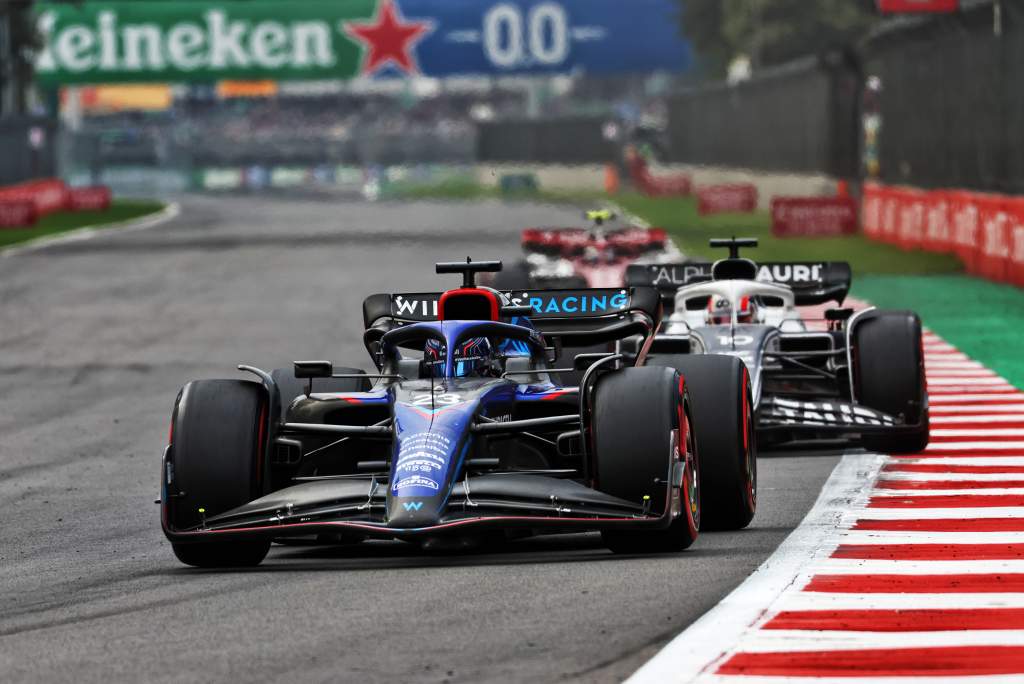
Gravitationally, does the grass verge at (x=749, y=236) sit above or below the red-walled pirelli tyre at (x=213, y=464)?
below

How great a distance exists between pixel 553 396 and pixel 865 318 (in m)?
4.35

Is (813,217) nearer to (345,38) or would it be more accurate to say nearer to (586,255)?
(586,255)

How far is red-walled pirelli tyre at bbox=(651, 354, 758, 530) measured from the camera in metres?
10.8

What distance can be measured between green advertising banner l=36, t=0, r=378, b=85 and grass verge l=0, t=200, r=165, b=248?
506 inches

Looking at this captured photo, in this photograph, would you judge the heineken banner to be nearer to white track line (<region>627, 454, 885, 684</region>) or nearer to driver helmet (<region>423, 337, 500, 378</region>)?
white track line (<region>627, 454, 885, 684</region>)

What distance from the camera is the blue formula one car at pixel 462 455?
31.8ft

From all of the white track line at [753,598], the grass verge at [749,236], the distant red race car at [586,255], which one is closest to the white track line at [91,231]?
the grass verge at [749,236]

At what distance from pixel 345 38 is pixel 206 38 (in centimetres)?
551

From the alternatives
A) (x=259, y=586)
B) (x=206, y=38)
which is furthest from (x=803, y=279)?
(x=206, y=38)

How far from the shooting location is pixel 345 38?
86.7 meters

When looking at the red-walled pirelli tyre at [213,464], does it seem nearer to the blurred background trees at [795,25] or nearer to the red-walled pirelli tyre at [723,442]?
the red-walled pirelli tyre at [723,442]

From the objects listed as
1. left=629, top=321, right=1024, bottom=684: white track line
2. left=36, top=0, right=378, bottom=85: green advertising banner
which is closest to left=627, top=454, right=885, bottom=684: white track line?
left=629, top=321, right=1024, bottom=684: white track line

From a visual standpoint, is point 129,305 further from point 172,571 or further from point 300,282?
point 172,571

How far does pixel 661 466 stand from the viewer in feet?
32.2
